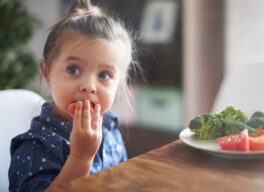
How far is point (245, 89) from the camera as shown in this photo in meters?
1.23

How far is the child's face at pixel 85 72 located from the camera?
91 centimetres

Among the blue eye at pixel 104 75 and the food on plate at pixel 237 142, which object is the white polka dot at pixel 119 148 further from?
the food on plate at pixel 237 142

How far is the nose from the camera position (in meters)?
0.89

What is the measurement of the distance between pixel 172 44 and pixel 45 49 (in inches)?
61.4

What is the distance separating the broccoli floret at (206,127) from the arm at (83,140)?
20cm

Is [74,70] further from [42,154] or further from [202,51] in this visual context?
[202,51]

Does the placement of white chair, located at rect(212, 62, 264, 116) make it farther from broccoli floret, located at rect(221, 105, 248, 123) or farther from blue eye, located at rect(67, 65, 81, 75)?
blue eye, located at rect(67, 65, 81, 75)

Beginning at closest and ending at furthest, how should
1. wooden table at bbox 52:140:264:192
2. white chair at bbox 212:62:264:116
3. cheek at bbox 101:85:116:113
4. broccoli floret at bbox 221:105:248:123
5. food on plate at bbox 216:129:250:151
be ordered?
wooden table at bbox 52:140:264:192
food on plate at bbox 216:129:250:151
broccoli floret at bbox 221:105:248:123
cheek at bbox 101:85:116:113
white chair at bbox 212:62:264:116

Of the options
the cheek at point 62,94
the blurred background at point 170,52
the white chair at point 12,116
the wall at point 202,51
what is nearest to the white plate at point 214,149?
the cheek at point 62,94

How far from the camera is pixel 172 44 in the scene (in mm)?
2523

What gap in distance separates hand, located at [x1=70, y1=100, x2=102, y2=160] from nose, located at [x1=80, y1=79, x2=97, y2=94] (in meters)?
0.07

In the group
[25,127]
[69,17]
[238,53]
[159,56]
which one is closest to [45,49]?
[69,17]

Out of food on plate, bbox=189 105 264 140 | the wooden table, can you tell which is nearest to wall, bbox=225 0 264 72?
food on plate, bbox=189 105 264 140

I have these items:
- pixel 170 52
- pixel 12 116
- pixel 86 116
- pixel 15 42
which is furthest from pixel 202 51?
pixel 86 116
